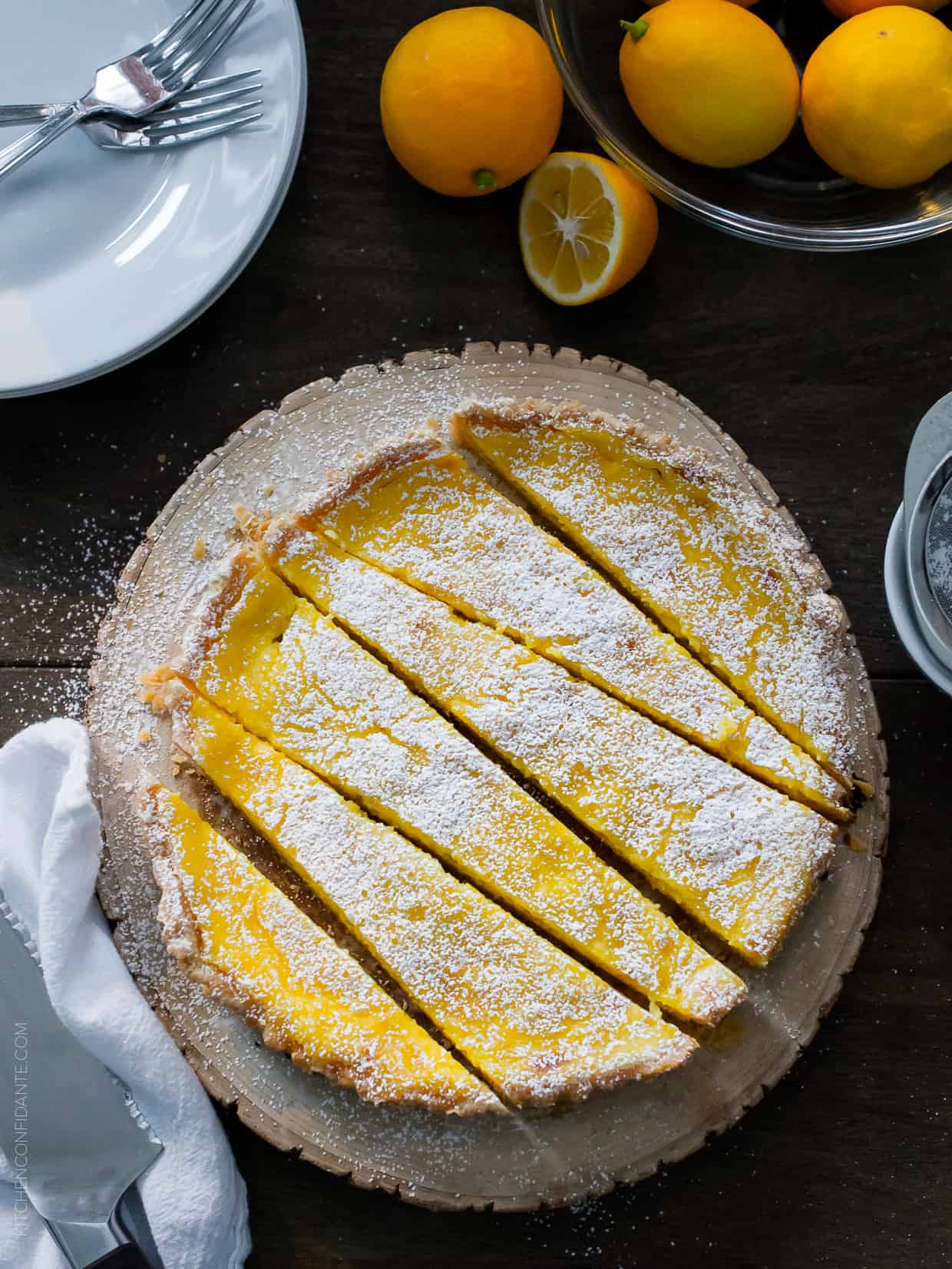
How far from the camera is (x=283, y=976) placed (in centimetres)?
252

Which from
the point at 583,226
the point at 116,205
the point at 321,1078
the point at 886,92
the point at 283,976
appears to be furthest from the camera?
the point at 116,205

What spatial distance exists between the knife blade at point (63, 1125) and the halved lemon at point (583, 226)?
2062 millimetres

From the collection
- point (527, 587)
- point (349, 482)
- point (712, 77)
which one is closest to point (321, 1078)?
point (527, 587)

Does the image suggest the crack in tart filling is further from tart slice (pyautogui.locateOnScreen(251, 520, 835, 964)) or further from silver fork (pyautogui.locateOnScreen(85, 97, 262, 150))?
silver fork (pyautogui.locateOnScreen(85, 97, 262, 150))

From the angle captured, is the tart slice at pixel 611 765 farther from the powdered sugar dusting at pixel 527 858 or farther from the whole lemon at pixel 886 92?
the whole lemon at pixel 886 92

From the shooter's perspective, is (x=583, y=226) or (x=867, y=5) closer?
(x=867, y=5)

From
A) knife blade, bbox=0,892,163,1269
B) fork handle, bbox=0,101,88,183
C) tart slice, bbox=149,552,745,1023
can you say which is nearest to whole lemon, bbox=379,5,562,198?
fork handle, bbox=0,101,88,183

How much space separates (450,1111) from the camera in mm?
2453

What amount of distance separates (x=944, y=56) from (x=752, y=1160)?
2.67 meters

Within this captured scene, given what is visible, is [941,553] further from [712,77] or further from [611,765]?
[712,77]

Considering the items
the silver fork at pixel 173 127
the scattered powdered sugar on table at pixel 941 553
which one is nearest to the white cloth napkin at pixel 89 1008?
the silver fork at pixel 173 127

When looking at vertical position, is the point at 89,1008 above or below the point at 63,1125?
above

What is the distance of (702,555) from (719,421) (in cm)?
46

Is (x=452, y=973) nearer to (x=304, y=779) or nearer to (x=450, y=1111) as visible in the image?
(x=450, y=1111)
